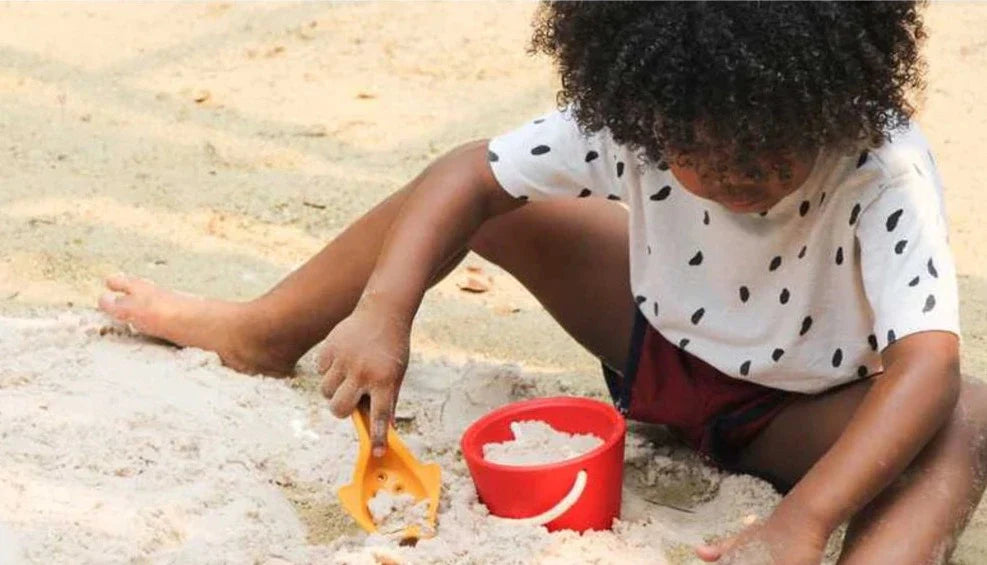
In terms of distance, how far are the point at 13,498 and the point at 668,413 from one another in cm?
75

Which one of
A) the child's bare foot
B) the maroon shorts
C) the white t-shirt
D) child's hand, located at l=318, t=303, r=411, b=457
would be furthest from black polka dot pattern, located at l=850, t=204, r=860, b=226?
the child's bare foot

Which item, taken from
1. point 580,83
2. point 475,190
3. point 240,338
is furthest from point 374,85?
point 580,83

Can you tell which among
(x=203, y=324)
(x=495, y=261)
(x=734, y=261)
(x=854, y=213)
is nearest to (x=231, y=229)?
(x=203, y=324)

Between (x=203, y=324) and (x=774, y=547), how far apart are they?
913 millimetres

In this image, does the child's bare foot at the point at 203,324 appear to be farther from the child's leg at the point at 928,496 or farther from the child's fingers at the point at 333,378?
the child's leg at the point at 928,496

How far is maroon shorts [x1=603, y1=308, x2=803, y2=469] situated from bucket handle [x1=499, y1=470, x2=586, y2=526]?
10.3 inches

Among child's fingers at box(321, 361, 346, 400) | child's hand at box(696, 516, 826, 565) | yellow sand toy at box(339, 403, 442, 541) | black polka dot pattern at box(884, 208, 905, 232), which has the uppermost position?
black polka dot pattern at box(884, 208, 905, 232)

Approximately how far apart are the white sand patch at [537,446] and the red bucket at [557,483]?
2cm

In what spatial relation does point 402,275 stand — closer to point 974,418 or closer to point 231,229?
point 974,418

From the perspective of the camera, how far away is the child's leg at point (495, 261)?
1.97m

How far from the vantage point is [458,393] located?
2.12m

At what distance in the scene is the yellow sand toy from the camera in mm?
1708

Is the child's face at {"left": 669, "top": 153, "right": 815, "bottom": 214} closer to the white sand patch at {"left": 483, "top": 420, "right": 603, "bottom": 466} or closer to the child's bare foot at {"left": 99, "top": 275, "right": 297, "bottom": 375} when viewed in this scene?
the white sand patch at {"left": 483, "top": 420, "right": 603, "bottom": 466}

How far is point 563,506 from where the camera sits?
166 cm
